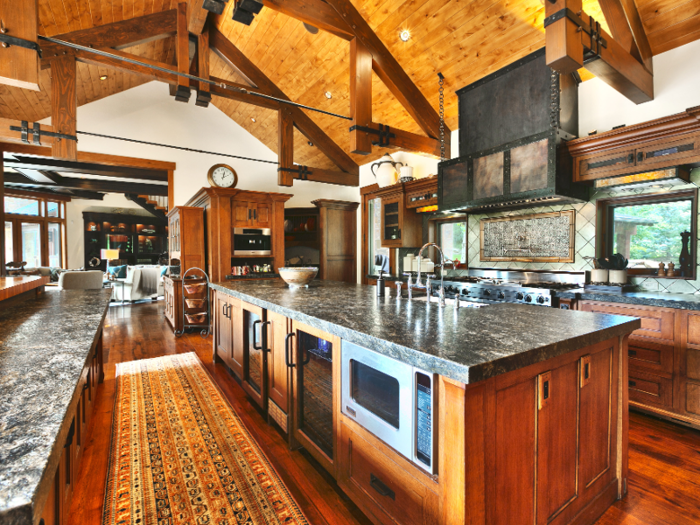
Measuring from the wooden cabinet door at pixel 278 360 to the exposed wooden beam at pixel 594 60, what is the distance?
2275mm

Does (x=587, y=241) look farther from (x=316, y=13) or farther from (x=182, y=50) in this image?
(x=182, y=50)

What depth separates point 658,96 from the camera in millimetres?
3064

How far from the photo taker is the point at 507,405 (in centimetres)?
116

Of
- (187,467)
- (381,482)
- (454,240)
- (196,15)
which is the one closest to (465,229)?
(454,240)

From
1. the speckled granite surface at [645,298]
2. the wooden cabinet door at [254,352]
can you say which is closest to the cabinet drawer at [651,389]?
the speckled granite surface at [645,298]

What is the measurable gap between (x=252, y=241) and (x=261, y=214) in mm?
506

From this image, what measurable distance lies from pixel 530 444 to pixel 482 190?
10.2 ft

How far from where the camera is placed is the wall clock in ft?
22.3

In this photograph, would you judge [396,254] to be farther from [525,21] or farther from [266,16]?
[266,16]

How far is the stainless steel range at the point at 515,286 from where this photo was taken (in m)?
3.28

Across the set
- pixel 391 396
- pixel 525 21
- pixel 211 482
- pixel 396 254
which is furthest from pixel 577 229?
pixel 211 482

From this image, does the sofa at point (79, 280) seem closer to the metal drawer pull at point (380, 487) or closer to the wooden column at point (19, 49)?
the wooden column at point (19, 49)

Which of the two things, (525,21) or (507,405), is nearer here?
(507,405)

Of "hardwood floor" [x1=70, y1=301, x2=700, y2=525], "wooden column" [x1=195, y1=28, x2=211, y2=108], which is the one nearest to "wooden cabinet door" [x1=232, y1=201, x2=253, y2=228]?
"wooden column" [x1=195, y1=28, x2=211, y2=108]
